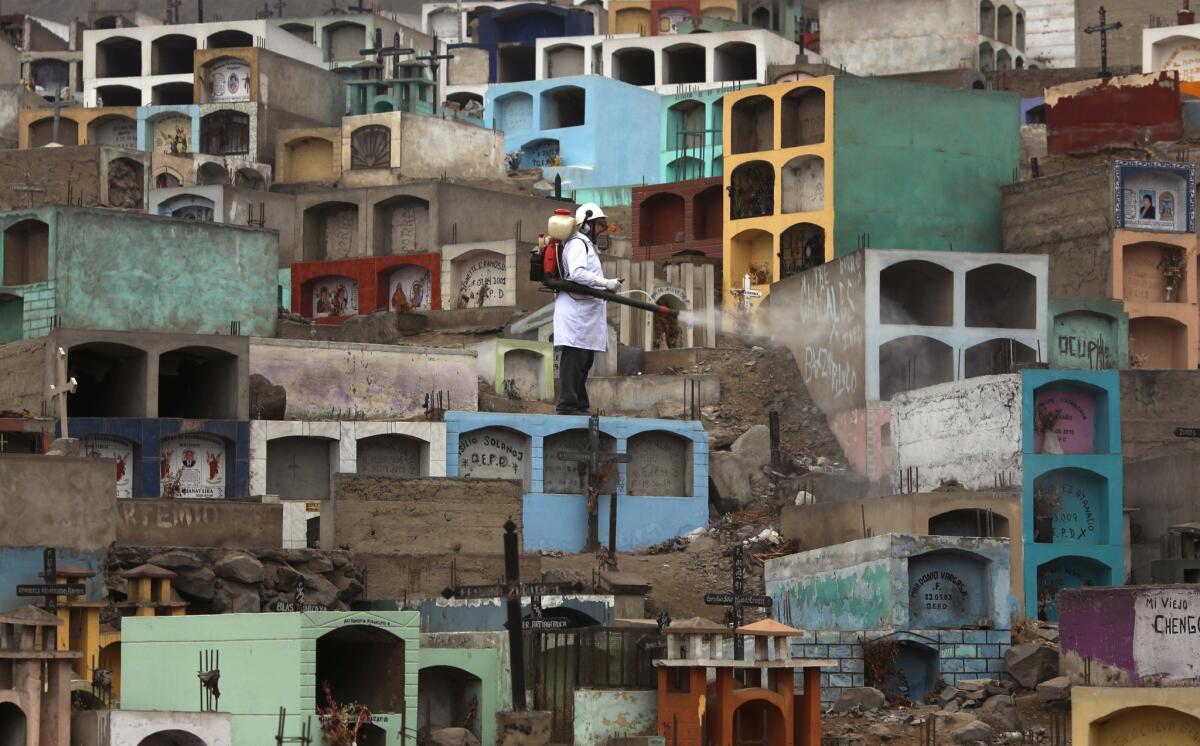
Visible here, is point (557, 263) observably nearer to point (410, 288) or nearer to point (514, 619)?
point (514, 619)

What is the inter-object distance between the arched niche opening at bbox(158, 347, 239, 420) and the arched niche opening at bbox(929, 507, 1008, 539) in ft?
51.9

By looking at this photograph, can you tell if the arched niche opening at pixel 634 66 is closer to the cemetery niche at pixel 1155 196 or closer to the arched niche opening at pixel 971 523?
the cemetery niche at pixel 1155 196

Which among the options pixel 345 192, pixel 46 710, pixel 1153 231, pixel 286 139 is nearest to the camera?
pixel 46 710

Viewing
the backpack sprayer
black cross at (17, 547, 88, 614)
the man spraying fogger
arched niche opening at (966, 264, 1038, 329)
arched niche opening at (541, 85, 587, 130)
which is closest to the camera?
black cross at (17, 547, 88, 614)

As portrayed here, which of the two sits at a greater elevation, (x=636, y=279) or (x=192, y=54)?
(x=192, y=54)

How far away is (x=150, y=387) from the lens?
5662 cm

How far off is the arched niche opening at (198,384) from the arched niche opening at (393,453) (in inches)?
122

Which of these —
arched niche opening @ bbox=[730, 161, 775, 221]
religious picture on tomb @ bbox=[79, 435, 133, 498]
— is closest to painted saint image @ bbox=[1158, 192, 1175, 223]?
arched niche opening @ bbox=[730, 161, 775, 221]

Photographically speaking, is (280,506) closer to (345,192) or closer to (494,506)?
(494,506)

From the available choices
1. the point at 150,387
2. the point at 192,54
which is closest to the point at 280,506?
the point at 150,387

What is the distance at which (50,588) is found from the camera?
41438 mm

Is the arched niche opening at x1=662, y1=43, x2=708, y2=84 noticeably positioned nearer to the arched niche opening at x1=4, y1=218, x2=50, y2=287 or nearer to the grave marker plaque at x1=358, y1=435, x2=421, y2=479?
the arched niche opening at x1=4, y1=218, x2=50, y2=287

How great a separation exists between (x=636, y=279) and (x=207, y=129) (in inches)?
1079

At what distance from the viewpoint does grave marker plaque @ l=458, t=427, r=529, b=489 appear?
191 feet
